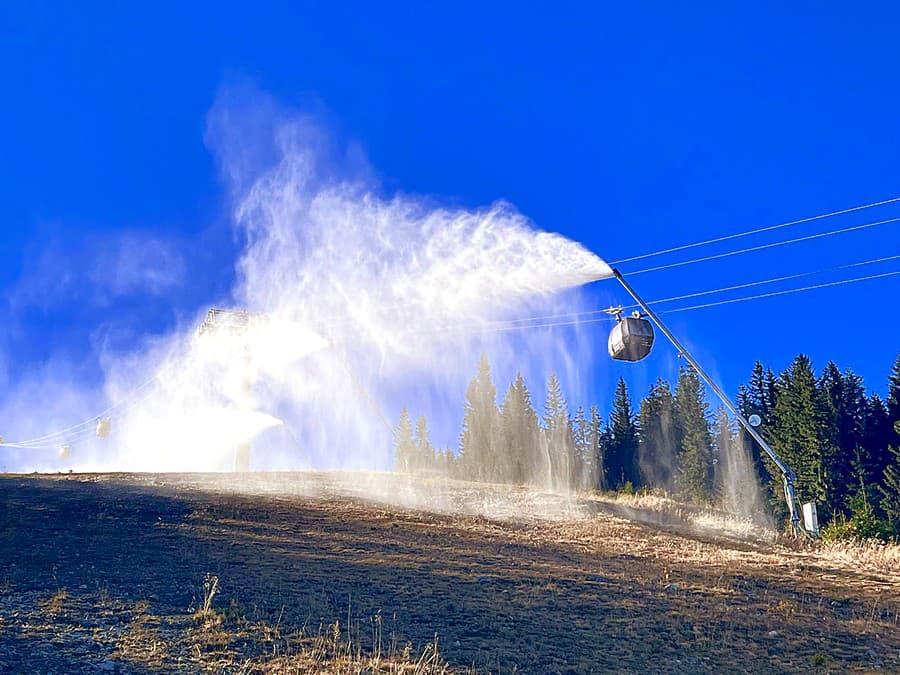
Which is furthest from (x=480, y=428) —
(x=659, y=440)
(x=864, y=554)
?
(x=864, y=554)

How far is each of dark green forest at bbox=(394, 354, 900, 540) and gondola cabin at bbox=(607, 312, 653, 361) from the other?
16.7 meters

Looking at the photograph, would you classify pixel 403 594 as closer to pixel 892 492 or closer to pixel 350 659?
pixel 350 659

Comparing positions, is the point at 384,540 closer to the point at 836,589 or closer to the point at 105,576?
the point at 105,576

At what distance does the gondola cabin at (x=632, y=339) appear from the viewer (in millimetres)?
16016

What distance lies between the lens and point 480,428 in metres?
108

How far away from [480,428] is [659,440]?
94.9ft

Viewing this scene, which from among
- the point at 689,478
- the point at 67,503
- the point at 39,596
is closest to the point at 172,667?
the point at 39,596

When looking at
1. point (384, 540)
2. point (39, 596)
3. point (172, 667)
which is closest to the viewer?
point (172, 667)

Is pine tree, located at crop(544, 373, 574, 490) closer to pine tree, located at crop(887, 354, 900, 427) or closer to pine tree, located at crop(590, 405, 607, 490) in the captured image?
pine tree, located at crop(590, 405, 607, 490)

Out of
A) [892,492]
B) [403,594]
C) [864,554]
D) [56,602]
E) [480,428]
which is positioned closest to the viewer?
[56,602]

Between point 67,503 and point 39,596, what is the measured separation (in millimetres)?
13402

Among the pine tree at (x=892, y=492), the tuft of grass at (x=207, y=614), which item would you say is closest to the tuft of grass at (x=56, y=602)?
the tuft of grass at (x=207, y=614)

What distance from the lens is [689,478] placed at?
86.2 metres

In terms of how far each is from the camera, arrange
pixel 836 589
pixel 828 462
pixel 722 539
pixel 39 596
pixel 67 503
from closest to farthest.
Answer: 1. pixel 39 596
2. pixel 836 589
3. pixel 67 503
4. pixel 722 539
5. pixel 828 462
